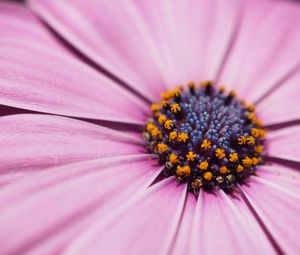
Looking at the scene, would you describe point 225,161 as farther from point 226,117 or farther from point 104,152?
point 104,152

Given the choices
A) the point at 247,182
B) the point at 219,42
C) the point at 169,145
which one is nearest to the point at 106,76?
the point at 169,145

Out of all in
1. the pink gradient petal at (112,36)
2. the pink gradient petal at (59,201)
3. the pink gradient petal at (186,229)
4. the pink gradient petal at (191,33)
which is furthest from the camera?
the pink gradient petal at (191,33)

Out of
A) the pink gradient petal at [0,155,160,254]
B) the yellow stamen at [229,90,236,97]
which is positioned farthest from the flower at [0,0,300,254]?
the yellow stamen at [229,90,236,97]

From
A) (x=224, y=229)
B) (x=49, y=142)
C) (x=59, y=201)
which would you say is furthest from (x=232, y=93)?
(x=59, y=201)

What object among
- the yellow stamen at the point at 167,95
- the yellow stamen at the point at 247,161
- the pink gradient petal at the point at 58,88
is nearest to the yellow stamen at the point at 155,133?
the pink gradient petal at the point at 58,88

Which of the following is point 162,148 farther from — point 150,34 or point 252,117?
point 150,34

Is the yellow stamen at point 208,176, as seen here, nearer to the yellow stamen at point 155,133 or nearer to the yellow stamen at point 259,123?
the yellow stamen at point 155,133

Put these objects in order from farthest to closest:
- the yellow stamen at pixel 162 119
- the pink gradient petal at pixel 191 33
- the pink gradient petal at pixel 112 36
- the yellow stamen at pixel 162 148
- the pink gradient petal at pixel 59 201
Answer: the pink gradient petal at pixel 191 33, the pink gradient petal at pixel 112 36, the yellow stamen at pixel 162 119, the yellow stamen at pixel 162 148, the pink gradient petal at pixel 59 201
